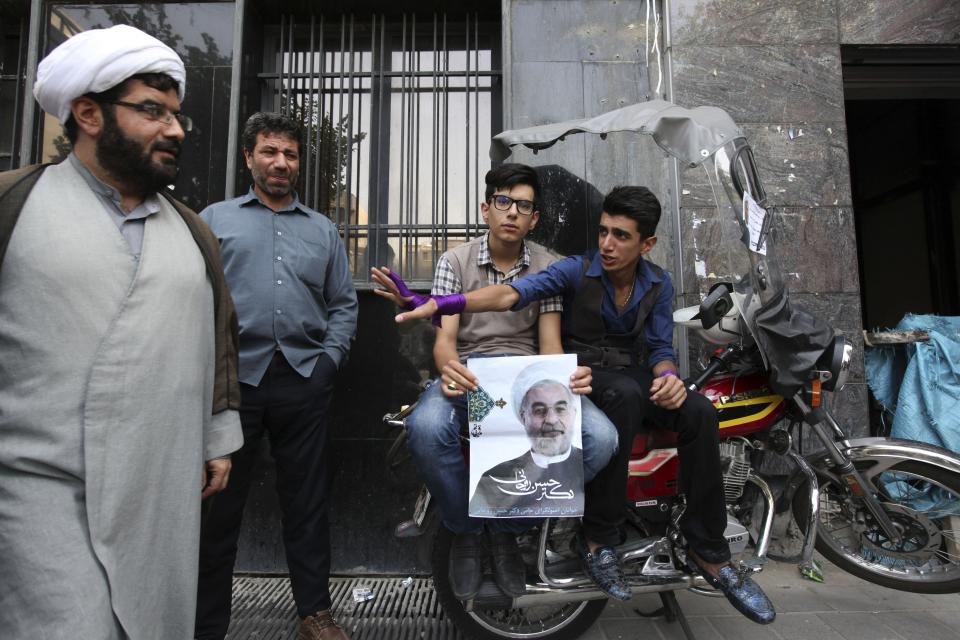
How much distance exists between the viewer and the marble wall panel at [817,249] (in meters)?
3.69

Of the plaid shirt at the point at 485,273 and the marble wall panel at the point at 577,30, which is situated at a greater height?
the marble wall panel at the point at 577,30

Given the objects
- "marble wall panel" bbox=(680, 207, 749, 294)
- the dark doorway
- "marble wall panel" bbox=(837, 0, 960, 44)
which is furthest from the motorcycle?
the dark doorway

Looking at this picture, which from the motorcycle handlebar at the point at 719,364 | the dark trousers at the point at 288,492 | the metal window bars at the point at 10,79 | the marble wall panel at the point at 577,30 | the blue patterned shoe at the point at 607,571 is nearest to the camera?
the blue patterned shoe at the point at 607,571

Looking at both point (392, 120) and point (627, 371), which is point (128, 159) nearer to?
point (627, 371)

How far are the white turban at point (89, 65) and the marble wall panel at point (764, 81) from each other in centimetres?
318

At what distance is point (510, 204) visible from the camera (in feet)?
8.91

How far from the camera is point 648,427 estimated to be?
2596 mm

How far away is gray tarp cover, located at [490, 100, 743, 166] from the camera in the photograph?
8.16ft

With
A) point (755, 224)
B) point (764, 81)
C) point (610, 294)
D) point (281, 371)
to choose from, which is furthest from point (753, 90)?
point (281, 371)

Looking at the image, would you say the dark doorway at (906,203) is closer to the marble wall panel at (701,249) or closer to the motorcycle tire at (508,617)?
the marble wall panel at (701,249)

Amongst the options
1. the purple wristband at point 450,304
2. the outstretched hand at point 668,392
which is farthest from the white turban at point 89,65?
the outstretched hand at point 668,392

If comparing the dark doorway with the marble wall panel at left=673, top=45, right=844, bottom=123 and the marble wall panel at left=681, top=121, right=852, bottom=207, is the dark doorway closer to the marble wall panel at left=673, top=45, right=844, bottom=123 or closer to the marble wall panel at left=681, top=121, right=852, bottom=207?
the marble wall panel at left=673, top=45, right=844, bottom=123

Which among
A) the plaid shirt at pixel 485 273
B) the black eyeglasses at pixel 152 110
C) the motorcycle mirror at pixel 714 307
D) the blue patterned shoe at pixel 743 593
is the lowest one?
the blue patterned shoe at pixel 743 593

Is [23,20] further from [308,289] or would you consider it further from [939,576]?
[939,576]
